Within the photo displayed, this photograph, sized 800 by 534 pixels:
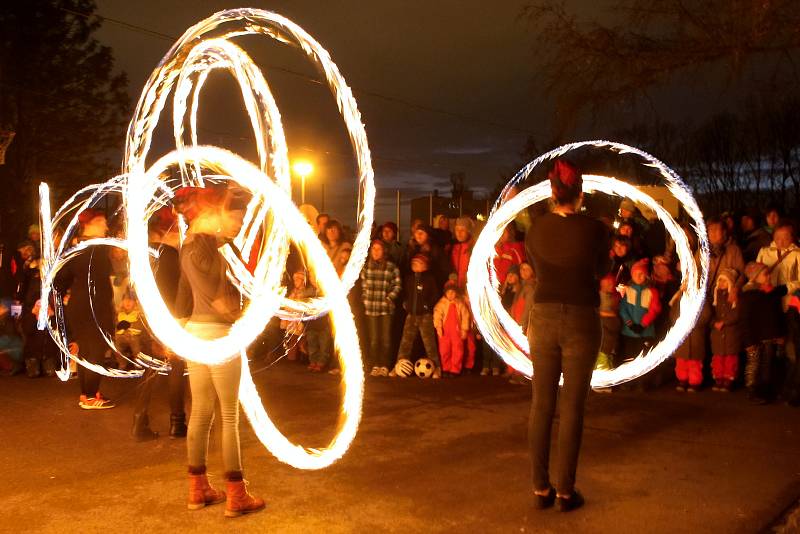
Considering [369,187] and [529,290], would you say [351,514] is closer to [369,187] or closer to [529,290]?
[369,187]

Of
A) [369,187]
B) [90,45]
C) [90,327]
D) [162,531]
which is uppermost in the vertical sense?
[90,45]

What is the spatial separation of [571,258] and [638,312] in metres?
4.82

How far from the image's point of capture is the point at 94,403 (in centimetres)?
796

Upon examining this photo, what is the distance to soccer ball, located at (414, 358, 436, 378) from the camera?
979 centimetres

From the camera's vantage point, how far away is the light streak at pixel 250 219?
215 inches

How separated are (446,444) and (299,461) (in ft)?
4.05

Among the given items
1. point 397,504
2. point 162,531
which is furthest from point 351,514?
point 162,531

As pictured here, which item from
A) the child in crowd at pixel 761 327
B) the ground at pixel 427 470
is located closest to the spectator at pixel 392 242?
the ground at pixel 427 470

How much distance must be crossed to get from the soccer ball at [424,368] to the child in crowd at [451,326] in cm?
24

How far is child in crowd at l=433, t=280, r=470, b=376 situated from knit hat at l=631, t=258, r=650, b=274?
2057mm

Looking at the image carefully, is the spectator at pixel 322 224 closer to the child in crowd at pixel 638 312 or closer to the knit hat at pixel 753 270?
the child in crowd at pixel 638 312

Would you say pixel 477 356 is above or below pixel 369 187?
below

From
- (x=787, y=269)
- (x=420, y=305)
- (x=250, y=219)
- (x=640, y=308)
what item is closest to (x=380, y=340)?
(x=420, y=305)

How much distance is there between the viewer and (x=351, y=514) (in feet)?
15.8
